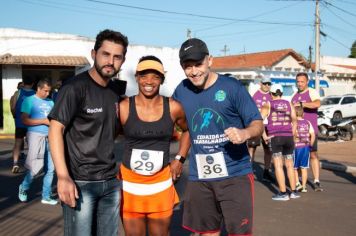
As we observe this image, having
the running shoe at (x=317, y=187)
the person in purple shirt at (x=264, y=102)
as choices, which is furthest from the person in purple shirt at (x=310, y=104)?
the person in purple shirt at (x=264, y=102)

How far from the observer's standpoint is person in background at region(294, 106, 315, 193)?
7883 mm

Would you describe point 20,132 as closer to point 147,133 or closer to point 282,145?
point 282,145

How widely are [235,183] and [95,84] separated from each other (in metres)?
1.48

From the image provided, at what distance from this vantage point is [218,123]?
3.72m

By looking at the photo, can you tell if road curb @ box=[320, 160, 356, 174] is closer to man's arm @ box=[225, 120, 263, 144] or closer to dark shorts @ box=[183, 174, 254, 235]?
dark shorts @ box=[183, 174, 254, 235]

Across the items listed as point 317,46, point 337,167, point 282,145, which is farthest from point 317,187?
point 317,46

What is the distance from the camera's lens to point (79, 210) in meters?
3.07

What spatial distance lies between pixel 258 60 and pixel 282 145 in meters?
34.4

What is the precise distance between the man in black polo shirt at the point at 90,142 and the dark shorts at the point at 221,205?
86 cm

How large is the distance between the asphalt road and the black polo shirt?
265cm

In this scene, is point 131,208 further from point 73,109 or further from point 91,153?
point 73,109

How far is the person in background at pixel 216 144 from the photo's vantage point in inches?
145

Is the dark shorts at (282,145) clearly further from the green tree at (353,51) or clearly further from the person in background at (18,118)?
the green tree at (353,51)

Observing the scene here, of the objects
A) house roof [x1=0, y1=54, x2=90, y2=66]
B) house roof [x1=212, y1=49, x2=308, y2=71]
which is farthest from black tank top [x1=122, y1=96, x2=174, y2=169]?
house roof [x1=212, y1=49, x2=308, y2=71]
